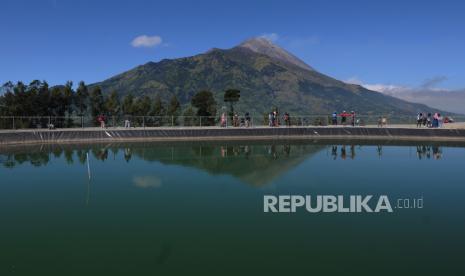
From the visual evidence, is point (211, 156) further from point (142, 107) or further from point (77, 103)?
point (77, 103)

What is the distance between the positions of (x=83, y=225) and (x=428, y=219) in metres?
10.9

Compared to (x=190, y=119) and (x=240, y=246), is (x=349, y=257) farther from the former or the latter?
(x=190, y=119)

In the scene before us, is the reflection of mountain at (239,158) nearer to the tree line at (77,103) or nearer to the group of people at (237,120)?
the group of people at (237,120)

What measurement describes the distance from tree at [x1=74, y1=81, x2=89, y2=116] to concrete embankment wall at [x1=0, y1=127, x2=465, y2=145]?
12390 millimetres

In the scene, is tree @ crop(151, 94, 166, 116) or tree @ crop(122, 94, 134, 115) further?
tree @ crop(151, 94, 166, 116)

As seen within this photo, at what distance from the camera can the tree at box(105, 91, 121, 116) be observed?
180 ft

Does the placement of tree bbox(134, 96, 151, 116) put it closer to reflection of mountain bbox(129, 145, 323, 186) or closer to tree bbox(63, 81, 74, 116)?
tree bbox(63, 81, 74, 116)

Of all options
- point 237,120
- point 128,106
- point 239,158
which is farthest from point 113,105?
point 239,158

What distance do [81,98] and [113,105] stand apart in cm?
423

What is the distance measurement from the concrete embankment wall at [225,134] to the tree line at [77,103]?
829cm

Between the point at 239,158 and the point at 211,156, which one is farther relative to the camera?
the point at 211,156

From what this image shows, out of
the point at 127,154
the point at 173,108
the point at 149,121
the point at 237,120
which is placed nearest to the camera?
the point at 127,154

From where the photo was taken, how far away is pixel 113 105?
5506cm

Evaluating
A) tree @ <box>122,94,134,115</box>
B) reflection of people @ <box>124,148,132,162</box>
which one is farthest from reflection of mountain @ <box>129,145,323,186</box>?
tree @ <box>122,94,134,115</box>
